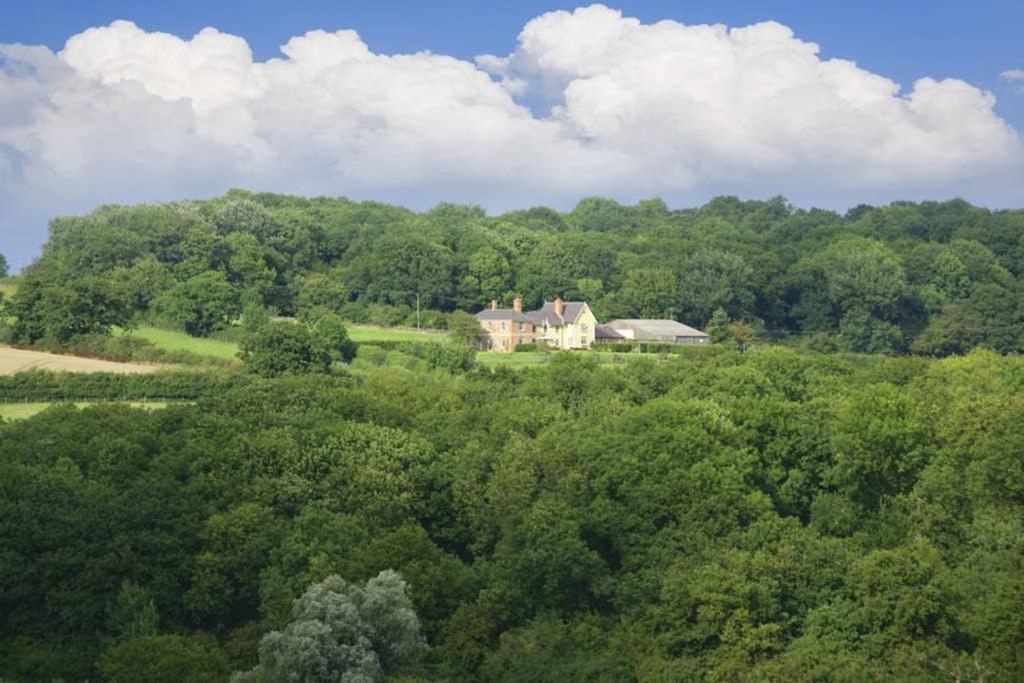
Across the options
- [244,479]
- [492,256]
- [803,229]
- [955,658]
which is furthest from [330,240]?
[955,658]

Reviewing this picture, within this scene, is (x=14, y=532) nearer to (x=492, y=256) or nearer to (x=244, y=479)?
(x=244, y=479)

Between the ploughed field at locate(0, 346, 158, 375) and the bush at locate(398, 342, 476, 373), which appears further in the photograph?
the bush at locate(398, 342, 476, 373)

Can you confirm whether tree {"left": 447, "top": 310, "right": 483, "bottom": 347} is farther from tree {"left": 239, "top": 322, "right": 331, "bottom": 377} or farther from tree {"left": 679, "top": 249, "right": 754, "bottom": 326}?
tree {"left": 679, "top": 249, "right": 754, "bottom": 326}

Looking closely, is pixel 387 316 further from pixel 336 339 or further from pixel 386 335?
pixel 336 339

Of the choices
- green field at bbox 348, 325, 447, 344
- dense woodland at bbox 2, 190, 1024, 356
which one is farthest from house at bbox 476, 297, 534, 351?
dense woodland at bbox 2, 190, 1024, 356

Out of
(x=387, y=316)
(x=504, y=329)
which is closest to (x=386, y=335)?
(x=504, y=329)

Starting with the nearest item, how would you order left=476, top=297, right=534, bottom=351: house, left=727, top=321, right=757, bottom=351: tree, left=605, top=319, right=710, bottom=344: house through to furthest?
left=476, top=297, right=534, bottom=351: house < left=605, top=319, right=710, bottom=344: house < left=727, top=321, right=757, bottom=351: tree
